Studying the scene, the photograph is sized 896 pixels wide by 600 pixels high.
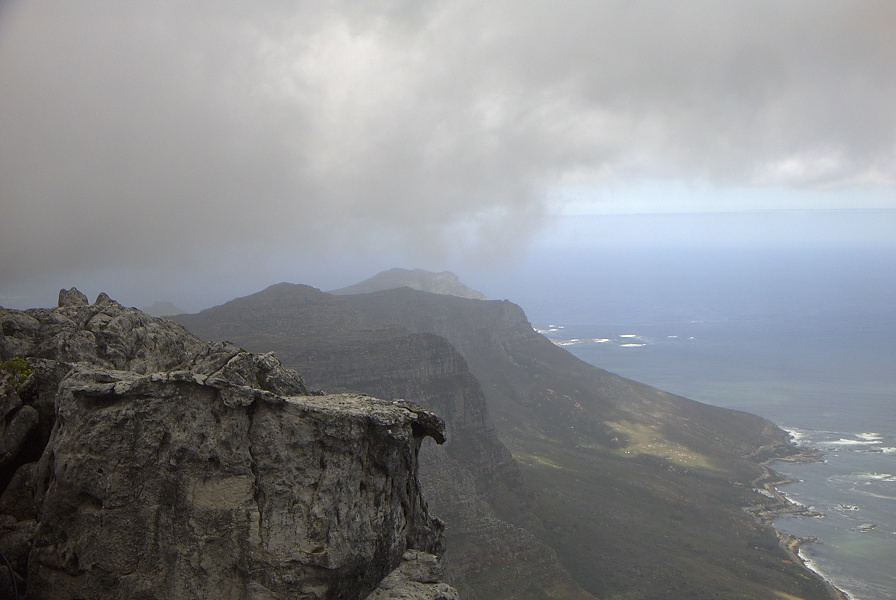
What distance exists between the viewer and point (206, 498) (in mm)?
17109

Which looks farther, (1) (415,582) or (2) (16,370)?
(2) (16,370)

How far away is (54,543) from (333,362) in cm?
8892

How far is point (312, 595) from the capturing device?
16.5 m

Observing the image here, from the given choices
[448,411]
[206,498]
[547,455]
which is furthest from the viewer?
[547,455]

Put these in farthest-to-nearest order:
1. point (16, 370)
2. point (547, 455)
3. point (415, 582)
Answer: point (547, 455)
point (16, 370)
point (415, 582)

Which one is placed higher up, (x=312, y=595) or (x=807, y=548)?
(x=312, y=595)

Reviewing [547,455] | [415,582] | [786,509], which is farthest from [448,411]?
[415,582]

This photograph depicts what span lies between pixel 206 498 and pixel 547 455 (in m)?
118

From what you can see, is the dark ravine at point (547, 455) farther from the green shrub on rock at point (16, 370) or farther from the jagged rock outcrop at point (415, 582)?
the green shrub on rock at point (16, 370)

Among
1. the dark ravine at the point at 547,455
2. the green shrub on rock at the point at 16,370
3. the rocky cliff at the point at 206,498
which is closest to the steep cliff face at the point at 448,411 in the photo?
the dark ravine at the point at 547,455

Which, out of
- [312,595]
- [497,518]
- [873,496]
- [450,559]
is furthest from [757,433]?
[312,595]

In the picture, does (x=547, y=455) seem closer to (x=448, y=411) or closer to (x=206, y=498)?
(x=448, y=411)

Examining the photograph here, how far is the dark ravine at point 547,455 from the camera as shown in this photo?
81.3 meters

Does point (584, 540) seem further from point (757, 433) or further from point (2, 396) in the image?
point (757, 433)
